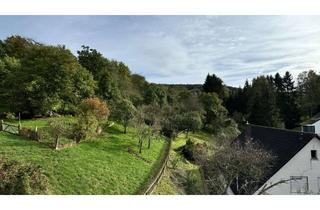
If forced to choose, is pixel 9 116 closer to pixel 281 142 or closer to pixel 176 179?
pixel 176 179

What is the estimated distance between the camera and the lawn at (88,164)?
386 inches

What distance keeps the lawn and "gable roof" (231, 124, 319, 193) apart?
129 inches

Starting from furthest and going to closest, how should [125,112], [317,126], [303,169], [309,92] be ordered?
1. [309,92]
2. [317,126]
3. [125,112]
4. [303,169]

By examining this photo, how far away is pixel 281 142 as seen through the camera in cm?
1205

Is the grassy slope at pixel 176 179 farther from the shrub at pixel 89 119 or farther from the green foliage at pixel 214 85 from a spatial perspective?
the green foliage at pixel 214 85

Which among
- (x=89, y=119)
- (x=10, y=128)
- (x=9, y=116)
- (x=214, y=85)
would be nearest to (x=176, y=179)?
(x=89, y=119)

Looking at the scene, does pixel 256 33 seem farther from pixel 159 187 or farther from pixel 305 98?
pixel 305 98

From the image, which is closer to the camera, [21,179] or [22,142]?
[21,179]

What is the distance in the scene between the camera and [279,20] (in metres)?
13.2

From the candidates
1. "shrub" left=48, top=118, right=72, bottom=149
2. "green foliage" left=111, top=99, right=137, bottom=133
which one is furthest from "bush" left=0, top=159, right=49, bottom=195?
"green foliage" left=111, top=99, right=137, bottom=133

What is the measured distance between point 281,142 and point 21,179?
7.95 metres

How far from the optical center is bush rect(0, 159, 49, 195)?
8.02m

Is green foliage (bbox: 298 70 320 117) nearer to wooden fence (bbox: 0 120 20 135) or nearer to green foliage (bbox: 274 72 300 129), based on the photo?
green foliage (bbox: 274 72 300 129)

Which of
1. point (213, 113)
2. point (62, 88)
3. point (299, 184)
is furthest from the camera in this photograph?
point (213, 113)
